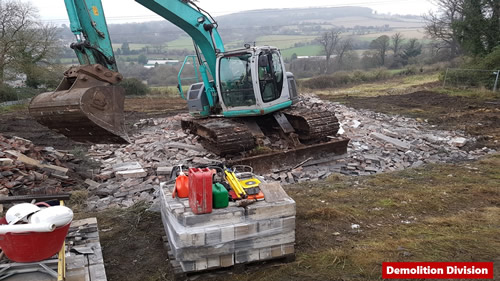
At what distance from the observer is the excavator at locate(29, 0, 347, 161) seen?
520 centimetres

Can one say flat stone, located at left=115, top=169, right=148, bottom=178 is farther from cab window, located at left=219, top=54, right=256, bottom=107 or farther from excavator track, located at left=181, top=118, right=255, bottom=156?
cab window, located at left=219, top=54, right=256, bottom=107

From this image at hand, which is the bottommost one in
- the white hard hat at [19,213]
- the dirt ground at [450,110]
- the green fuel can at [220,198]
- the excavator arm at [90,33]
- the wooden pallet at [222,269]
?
the dirt ground at [450,110]

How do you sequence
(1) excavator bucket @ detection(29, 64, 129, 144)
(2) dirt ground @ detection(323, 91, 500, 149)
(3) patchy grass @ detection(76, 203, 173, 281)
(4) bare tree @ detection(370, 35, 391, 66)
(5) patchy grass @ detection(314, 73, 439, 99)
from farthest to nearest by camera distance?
(4) bare tree @ detection(370, 35, 391, 66)
(5) patchy grass @ detection(314, 73, 439, 99)
(2) dirt ground @ detection(323, 91, 500, 149)
(1) excavator bucket @ detection(29, 64, 129, 144)
(3) patchy grass @ detection(76, 203, 173, 281)

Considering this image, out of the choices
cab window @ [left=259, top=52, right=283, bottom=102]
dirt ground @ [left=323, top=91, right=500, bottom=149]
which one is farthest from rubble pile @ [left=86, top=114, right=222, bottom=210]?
dirt ground @ [left=323, top=91, right=500, bottom=149]

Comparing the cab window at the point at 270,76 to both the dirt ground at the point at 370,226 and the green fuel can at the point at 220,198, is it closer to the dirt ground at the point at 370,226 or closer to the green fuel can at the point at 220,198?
the dirt ground at the point at 370,226

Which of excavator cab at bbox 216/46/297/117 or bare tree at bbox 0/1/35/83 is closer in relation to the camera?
excavator cab at bbox 216/46/297/117

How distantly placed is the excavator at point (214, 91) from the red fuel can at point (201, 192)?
6.77ft

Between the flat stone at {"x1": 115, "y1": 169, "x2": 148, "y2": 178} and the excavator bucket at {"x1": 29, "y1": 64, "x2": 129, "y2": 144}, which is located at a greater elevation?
the excavator bucket at {"x1": 29, "y1": 64, "x2": 129, "y2": 144}

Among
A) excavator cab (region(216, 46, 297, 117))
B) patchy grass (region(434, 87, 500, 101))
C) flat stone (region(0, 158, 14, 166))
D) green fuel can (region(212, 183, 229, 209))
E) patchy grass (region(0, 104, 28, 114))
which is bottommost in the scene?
patchy grass (region(0, 104, 28, 114))

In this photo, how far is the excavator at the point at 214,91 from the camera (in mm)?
5195

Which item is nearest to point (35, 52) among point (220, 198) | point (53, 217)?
point (53, 217)

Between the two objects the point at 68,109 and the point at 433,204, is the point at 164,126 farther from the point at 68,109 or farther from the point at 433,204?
the point at 433,204

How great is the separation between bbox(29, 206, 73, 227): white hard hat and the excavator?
2.04m

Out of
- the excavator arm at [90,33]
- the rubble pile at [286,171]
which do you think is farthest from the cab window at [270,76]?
the excavator arm at [90,33]
